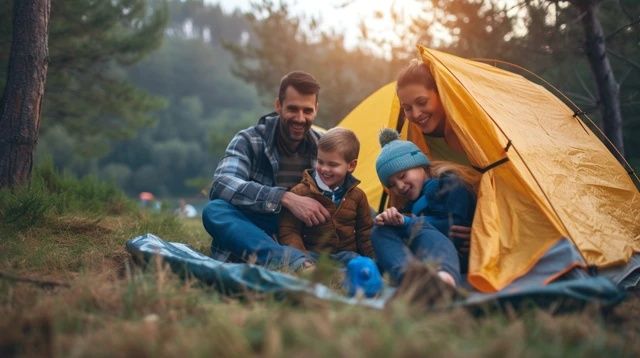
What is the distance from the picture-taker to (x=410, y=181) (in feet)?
10.7

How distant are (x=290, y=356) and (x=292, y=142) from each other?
8.30 ft

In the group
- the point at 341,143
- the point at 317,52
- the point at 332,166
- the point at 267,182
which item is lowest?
the point at 267,182

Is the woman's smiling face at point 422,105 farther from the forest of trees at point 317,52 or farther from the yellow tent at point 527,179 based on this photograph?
the forest of trees at point 317,52

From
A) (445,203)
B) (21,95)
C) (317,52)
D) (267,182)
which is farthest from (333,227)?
(317,52)

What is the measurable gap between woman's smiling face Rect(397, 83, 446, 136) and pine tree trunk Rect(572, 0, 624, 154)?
8.16 feet

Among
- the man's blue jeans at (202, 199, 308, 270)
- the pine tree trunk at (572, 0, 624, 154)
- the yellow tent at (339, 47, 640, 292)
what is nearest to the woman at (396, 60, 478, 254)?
the yellow tent at (339, 47, 640, 292)

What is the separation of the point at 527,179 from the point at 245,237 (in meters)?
1.54

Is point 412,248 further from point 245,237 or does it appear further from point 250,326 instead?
point 250,326

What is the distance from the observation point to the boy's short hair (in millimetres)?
3449

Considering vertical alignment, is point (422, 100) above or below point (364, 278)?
above

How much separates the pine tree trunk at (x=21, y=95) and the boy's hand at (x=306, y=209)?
2.14 metres

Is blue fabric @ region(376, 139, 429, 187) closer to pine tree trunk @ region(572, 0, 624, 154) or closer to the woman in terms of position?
the woman

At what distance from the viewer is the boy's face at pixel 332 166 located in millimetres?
3469

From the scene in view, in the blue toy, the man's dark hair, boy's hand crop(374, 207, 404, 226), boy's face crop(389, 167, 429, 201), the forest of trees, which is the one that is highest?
the forest of trees
